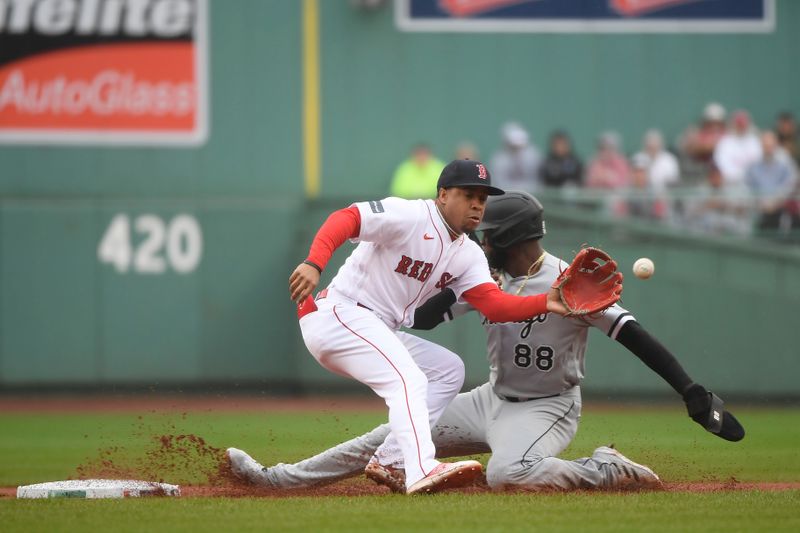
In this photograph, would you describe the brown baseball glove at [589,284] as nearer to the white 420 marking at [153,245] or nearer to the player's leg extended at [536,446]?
the player's leg extended at [536,446]

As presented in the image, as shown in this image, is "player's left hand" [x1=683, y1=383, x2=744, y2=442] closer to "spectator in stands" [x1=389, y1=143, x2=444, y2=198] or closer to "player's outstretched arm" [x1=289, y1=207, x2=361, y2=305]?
"player's outstretched arm" [x1=289, y1=207, x2=361, y2=305]

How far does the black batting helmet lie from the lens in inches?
258

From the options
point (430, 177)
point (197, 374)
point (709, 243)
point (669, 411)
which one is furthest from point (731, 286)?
point (197, 374)

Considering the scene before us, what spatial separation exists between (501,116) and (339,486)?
29.1ft

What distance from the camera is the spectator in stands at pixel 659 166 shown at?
45.0 ft

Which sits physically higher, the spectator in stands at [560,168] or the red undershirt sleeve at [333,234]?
the spectator in stands at [560,168]

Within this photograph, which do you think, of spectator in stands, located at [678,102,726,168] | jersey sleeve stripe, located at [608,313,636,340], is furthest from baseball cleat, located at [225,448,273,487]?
spectator in stands, located at [678,102,726,168]

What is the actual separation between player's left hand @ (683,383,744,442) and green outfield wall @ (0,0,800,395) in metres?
5.66

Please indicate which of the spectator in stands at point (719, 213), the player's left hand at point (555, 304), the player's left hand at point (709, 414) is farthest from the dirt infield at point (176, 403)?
the player's left hand at point (555, 304)

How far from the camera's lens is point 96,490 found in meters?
6.17

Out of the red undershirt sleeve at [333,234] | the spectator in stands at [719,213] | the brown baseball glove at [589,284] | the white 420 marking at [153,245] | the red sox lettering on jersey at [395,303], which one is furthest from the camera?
the white 420 marking at [153,245]

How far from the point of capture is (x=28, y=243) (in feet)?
42.0

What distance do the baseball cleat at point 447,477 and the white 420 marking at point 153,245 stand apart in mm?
7530

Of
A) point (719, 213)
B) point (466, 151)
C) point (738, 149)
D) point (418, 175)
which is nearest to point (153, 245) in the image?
point (418, 175)
